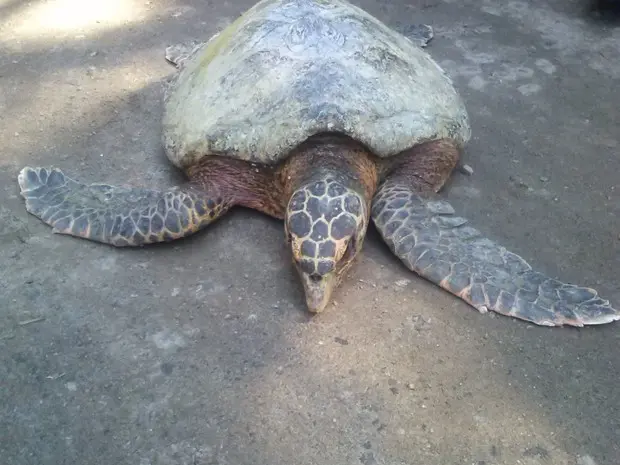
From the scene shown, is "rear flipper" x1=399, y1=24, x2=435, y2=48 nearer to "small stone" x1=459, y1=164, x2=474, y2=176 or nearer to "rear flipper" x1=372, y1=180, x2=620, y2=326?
"small stone" x1=459, y1=164, x2=474, y2=176

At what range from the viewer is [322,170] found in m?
3.85

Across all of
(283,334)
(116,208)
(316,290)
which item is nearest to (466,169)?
(316,290)

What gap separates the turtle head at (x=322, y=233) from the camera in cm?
344

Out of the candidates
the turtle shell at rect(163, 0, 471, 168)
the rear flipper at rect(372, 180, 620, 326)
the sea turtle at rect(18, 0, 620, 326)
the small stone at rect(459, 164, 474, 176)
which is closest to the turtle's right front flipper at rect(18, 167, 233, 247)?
the sea turtle at rect(18, 0, 620, 326)

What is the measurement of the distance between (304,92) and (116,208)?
1510 millimetres

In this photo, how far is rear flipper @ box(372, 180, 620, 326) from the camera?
3.46 meters

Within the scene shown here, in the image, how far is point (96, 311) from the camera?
355 centimetres

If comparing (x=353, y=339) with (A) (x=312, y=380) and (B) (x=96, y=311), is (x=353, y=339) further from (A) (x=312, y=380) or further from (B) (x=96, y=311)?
(B) (x=96, y=311)

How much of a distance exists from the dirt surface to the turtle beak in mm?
104

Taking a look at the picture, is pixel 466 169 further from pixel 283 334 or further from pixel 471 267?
pixel 283 334

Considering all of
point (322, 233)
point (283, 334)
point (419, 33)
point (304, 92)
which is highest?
point (304, 92)

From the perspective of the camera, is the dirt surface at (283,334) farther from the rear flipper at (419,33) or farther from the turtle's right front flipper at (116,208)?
the rear flipper at (419,33)

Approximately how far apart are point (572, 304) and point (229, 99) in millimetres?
2625

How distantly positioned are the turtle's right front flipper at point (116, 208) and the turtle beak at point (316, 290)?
102 cm
